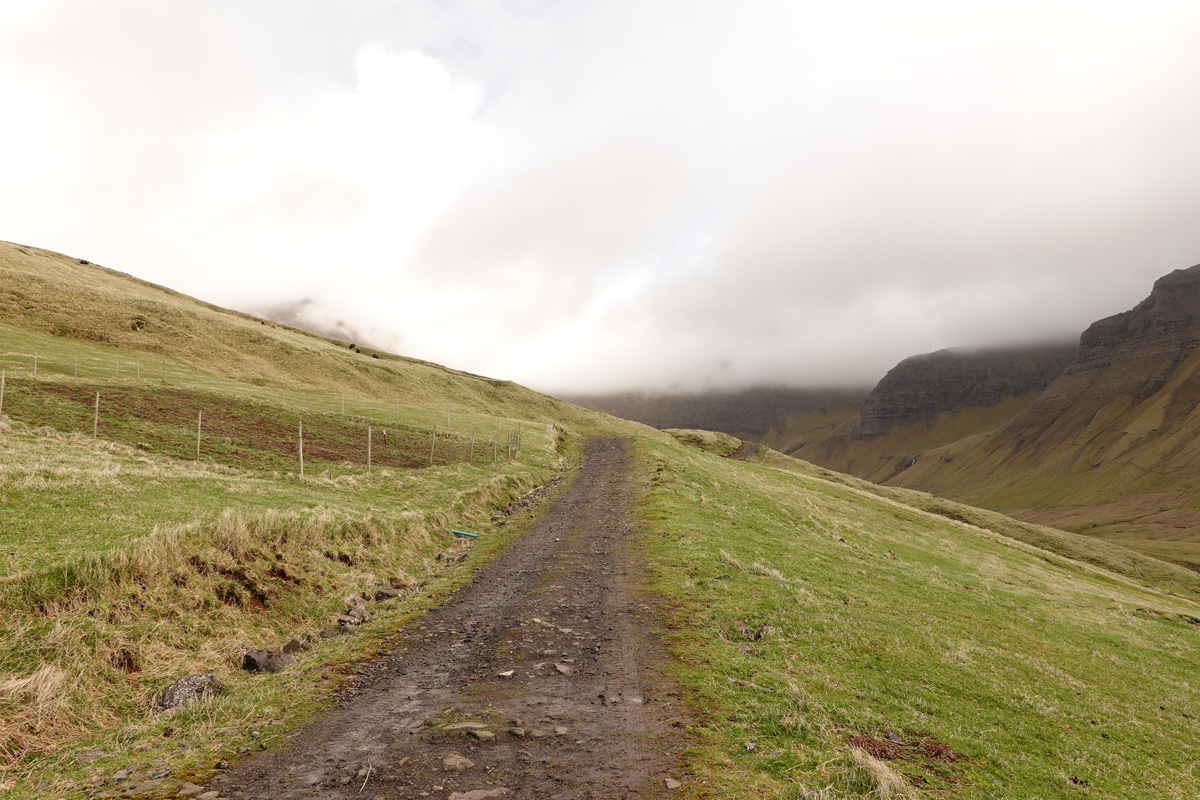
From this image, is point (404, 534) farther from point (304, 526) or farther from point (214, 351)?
point (214, 351)

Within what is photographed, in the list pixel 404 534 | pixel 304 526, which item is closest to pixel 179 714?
pixel 304 526

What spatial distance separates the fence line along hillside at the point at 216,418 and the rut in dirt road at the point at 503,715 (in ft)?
70.0

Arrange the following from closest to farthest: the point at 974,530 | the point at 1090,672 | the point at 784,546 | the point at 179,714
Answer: the point at 179,714 → the point at 1090,672 → the point at 784,546 → the point at 974,530

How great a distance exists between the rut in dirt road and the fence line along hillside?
840 inches

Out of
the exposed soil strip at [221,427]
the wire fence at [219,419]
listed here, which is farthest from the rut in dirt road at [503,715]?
Answer: the exposed soil strip at [221,427]

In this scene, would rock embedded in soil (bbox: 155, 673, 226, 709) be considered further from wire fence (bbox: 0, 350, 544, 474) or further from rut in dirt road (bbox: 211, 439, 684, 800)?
wire fence (bbox: 0, 350, 544, 474)

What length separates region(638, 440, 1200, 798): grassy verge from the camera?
26.8 ft

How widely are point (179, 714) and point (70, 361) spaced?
2972 inches

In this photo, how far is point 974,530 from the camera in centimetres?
7269

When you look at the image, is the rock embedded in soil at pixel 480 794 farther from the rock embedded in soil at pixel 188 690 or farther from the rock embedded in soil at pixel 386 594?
the rock embedded in soil at pixel 386 594

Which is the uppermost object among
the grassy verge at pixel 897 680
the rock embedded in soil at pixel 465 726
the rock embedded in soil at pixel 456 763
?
the rock embedded in soil at pixel 456 763

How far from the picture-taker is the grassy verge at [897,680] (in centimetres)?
816

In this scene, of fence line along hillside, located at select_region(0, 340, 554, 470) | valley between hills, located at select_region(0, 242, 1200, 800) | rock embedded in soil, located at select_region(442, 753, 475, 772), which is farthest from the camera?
fence line along hillside, located at select_region(0, 340, 554, 470)

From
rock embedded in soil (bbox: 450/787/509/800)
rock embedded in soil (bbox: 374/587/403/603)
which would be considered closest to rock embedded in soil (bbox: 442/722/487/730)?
A: rock embedded in soil (bbox: 450/787/509/800)
